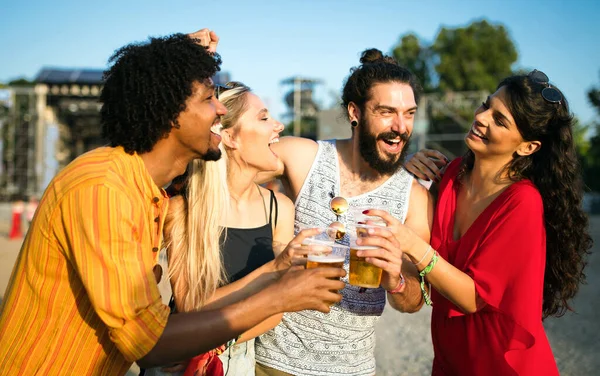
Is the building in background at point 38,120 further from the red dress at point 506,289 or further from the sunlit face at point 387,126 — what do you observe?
the red dress at point 506,289

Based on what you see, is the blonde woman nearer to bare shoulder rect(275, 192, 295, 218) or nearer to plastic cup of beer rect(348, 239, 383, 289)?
bare shoulder rect(275, 192, 295, 218)

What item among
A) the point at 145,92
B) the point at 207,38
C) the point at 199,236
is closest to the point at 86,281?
the point at 145,92

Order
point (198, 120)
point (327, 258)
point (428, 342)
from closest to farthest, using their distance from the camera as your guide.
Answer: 1. point (198, 120)
2. point (327, 258)
3. point (428, 342)

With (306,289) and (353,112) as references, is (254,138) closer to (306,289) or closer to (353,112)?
(353,112)

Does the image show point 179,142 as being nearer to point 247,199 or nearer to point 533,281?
point 247,199

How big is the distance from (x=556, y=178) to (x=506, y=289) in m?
0.65

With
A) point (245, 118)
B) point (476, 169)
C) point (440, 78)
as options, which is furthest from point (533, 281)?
Result: point (440, 78)

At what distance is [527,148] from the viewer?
8.95 ft

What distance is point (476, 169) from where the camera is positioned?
2906mm

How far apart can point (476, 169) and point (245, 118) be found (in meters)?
1.36

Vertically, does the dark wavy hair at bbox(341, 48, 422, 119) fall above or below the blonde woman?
above

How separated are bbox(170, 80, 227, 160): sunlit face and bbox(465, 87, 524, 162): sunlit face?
4.83 feet

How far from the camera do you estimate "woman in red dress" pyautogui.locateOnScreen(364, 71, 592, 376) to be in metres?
2.43

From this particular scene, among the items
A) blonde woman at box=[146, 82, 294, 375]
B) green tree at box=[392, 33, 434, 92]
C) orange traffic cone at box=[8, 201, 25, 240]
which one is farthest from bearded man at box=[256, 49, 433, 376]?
green tree at box=[392, 33, 434, 92]
